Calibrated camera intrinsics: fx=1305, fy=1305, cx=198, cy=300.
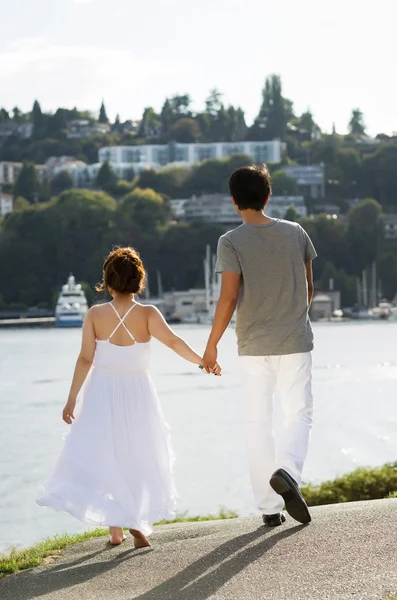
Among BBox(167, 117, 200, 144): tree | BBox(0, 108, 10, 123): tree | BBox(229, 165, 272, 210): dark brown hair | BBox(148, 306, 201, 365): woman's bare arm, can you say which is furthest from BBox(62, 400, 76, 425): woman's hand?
BBox(0, 108, 10, 123): tree

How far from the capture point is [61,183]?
14700 centimetres

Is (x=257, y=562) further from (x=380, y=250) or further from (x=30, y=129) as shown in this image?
(x=30, y=129)

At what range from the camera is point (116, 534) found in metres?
5.21

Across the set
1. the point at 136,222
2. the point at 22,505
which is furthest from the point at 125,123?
the point at 22,505

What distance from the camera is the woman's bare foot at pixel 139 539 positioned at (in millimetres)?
5012

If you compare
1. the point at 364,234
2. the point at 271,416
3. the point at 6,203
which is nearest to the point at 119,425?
the point at 271,416

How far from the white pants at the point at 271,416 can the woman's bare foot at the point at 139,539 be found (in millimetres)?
455

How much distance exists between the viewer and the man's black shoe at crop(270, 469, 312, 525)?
4867 millimetres

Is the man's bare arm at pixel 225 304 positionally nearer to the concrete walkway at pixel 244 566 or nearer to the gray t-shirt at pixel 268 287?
the gray t-shirt at pixel 268 287

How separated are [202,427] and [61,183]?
4927 inches

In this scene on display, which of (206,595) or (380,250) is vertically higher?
(206,595)

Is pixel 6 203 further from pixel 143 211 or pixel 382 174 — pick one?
pixel 382 174

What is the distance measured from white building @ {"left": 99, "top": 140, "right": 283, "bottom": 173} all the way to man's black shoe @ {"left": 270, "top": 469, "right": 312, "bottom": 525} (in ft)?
492

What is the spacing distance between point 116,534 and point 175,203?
397 ft
